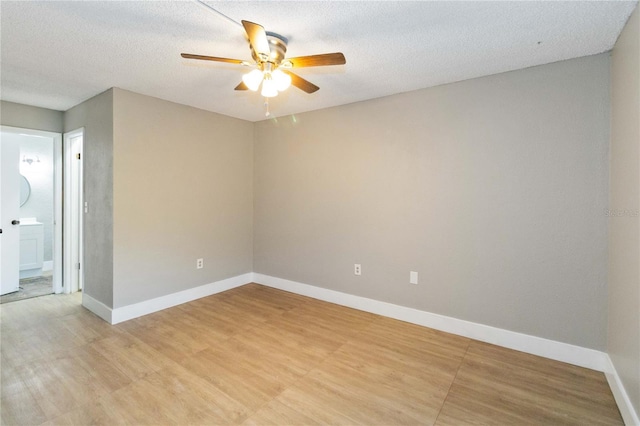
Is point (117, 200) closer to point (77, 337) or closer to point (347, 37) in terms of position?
point (77, 337)

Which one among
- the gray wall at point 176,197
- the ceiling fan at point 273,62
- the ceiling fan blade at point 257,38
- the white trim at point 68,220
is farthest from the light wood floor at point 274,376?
the ceiling fan blade at point 257,38

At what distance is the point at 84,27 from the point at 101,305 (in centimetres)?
264

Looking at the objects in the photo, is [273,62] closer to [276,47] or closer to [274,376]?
[276,47]

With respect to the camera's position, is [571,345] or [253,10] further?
[571,345]

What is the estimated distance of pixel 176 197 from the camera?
3562mm

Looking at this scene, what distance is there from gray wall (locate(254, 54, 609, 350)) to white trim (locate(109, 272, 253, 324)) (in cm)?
102

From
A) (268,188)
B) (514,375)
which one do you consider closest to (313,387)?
(514,375)

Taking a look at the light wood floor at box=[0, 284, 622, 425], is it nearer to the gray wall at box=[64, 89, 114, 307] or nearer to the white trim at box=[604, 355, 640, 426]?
the white trim at box=[604, 355, 640, 426]

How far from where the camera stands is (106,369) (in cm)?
225

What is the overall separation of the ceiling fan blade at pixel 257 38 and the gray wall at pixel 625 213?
205cm

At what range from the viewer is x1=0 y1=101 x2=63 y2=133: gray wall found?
343 cm

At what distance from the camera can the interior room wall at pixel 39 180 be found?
502cm

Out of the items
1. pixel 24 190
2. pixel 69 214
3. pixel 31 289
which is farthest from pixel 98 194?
pixel 24 190

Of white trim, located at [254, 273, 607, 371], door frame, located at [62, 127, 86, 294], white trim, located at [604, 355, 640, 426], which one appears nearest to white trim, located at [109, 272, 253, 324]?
white trim, located at [254, 273, 607, 371]
